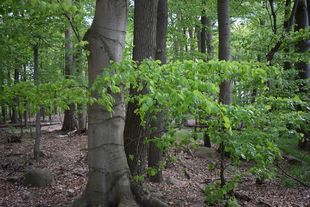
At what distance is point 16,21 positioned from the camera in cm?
748

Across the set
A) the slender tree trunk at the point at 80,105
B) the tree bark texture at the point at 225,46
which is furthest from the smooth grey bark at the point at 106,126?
the slender tree trunk at the point at 80,105

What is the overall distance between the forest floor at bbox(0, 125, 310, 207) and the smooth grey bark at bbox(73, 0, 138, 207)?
127 centimetres

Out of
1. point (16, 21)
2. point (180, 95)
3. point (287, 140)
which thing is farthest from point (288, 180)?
point (16, 21)

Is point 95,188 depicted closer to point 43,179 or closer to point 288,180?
point 43,179

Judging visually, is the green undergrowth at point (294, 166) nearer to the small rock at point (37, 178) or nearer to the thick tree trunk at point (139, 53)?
the thick tree trunk at point (139, 53)

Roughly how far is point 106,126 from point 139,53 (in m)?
2.00

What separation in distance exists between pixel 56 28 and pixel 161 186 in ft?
Result: 15.9

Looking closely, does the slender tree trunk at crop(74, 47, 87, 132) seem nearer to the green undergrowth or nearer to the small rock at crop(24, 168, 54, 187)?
the small rock at crop(24, 168, 54, 187)

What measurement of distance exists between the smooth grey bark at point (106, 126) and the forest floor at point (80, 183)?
127cm

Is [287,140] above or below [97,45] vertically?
below

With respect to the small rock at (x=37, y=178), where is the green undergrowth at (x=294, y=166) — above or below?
below

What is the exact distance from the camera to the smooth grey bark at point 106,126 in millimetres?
4609

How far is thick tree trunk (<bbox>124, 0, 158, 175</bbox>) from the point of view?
229 inches

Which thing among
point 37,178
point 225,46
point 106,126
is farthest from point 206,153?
point 106,126
